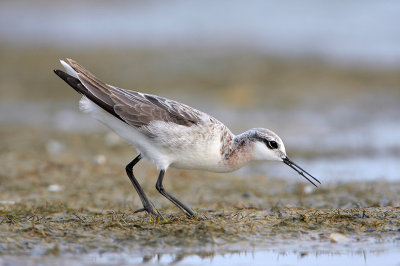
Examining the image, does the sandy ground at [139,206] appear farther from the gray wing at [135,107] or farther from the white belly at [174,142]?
the gray wing at [135,107]

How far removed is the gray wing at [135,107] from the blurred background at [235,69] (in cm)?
378

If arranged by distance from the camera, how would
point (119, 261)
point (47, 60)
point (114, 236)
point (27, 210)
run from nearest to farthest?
1. point (119, 261)
2. point (114, 236)
3. point (27, 210)
4. point (47, 60)

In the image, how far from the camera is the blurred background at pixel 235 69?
13562 millimetres

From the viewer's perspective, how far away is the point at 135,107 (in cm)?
773

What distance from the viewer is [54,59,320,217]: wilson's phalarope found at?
7.65 metres

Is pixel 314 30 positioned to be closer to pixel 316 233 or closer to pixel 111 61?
pixel 111 61

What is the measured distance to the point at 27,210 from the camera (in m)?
8.22

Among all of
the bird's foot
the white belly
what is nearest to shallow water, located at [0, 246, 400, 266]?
the bird's foot

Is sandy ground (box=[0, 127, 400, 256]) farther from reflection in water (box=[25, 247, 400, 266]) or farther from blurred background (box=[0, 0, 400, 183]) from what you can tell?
blurred background (box=[0, 0, 400, 183])

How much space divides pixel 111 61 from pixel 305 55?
21.8 ft

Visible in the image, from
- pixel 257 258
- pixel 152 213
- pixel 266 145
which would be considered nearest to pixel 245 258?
pixel 257 258

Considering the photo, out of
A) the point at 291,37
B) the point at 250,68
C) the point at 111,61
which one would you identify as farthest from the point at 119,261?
the point at 291,37

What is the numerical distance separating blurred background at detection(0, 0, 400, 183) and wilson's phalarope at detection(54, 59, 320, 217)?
3.42 m

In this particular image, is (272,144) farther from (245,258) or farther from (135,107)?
(245,258)
